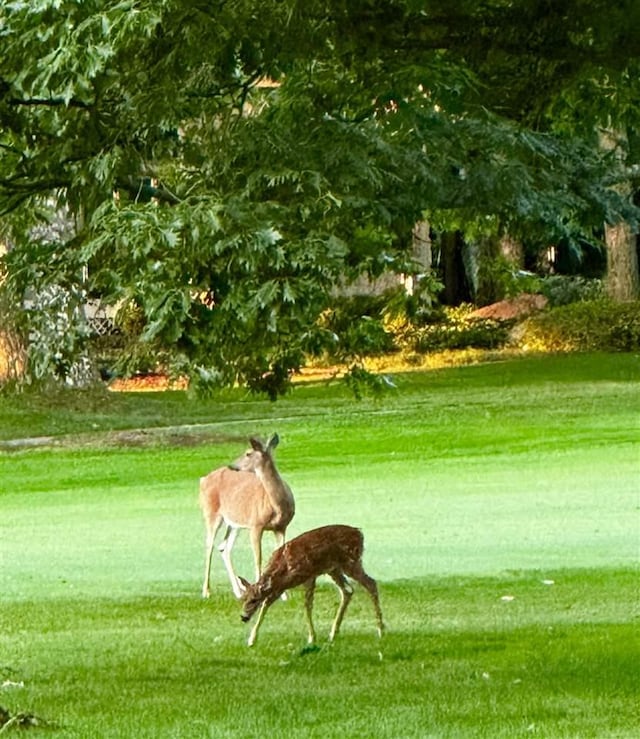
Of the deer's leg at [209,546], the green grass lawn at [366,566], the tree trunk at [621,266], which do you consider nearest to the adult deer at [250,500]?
the deer's leg at [209,546]

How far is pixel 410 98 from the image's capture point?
846 centimetres

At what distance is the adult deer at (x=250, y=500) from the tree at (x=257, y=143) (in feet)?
13.0

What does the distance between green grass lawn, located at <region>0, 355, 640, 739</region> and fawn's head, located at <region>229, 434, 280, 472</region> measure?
1097 mm

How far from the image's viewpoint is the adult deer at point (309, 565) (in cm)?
1069

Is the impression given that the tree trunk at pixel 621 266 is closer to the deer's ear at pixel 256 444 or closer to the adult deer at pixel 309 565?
the deer's ear at pixel 256 444

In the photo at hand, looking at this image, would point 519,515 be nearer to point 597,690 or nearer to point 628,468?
point 628,468

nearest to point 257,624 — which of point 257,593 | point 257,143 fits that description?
point 257,593

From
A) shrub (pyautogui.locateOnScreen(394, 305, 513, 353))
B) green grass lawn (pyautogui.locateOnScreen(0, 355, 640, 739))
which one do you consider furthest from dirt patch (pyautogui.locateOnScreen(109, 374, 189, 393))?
shrub (pyautogui.locateOnScreen(394, 305, 513, 353))

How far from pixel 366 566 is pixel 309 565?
5886mm

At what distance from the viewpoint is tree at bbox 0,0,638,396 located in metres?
7.52

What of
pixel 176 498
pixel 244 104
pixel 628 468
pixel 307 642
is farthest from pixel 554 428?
pixel 244 104

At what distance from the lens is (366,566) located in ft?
54.5

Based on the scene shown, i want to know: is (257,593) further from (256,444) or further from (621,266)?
(621,266)

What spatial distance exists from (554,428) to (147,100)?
21783mm
